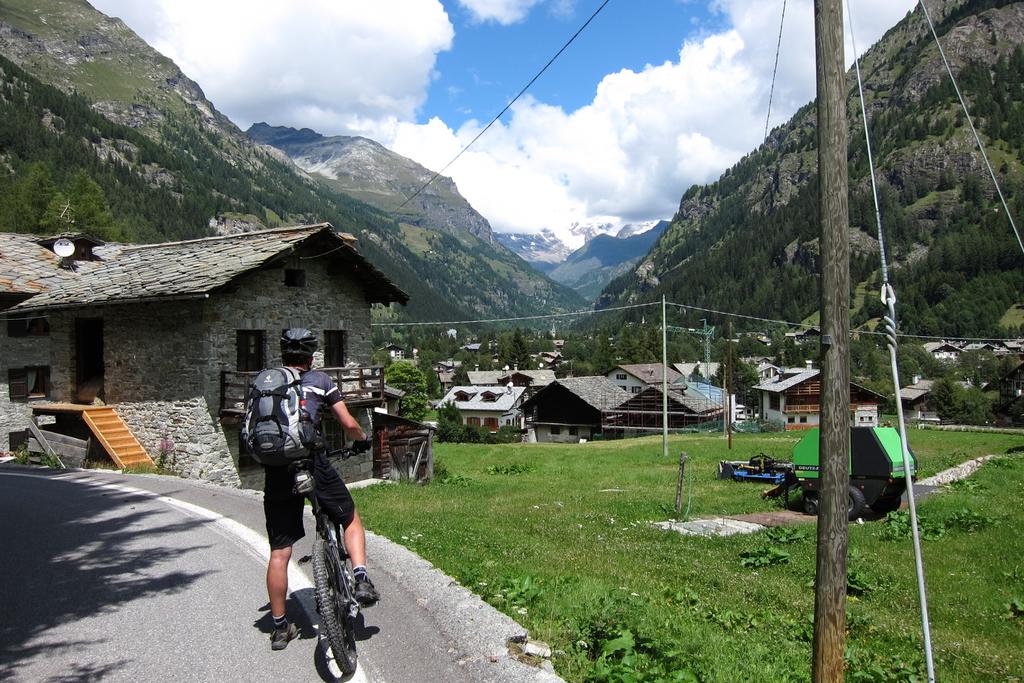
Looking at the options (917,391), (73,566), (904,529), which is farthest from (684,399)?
(73,566)

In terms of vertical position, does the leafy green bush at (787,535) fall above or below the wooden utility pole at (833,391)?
below

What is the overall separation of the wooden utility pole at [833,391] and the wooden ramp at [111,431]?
18938mm

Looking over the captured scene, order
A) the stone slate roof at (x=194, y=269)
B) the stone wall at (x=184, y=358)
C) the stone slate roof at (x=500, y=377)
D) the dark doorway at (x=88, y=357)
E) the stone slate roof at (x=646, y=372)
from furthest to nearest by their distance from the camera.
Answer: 1. the stone slate roof at (x=500, y=377)
2. the stone slate roof at (x=646, y=372)
3. the dark doorway at (x=88, y=357)
4. the stone wall at (x=184, y=358)
5. the stone slate roof at (x=194, y=269)

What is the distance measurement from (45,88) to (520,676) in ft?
696

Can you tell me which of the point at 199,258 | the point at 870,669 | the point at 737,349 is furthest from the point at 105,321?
the point at 737,349

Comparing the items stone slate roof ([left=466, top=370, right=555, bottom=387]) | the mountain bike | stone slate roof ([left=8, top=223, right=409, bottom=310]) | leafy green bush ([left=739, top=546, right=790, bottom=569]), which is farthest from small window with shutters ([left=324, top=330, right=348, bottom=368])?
stone slate roof ([left=466, top=370, right=555, bottom=387])

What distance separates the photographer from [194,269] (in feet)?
69.3

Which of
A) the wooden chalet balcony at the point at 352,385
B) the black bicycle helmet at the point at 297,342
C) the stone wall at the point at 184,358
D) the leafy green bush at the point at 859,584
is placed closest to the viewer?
the black bicycle helmet at the point at 297,342

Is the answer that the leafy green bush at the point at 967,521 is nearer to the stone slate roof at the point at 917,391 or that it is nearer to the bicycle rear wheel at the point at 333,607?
the bicycle rear wheel at the point at 333,607

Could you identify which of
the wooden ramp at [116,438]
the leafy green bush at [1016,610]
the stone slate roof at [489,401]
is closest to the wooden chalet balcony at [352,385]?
the wooden ramp at [116,438]

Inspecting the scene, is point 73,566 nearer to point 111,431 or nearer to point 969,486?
point 111,431

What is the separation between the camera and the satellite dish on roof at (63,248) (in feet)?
96.6

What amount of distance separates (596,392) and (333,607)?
8150cm

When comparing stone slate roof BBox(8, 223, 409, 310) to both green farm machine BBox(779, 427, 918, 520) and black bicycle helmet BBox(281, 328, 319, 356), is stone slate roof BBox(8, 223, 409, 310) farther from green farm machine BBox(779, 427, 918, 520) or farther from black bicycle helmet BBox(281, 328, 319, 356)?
green farm machine BBox(779, 427, 918, 520)
